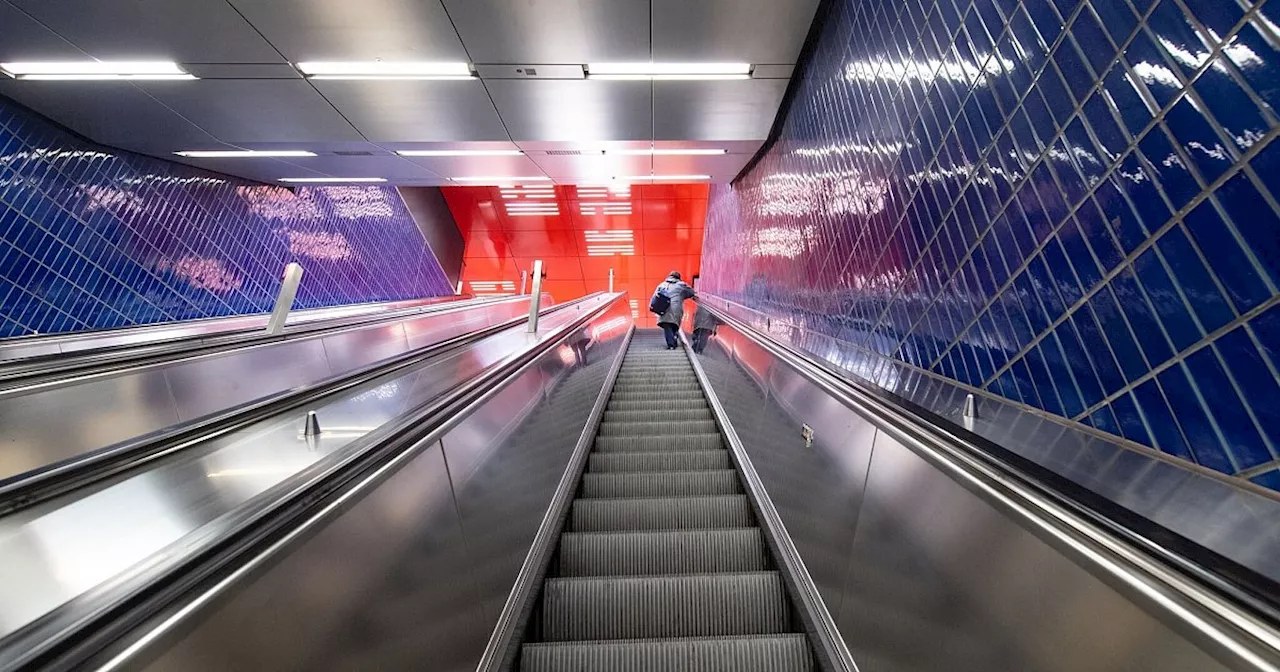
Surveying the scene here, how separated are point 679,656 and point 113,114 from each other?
24.7 feet

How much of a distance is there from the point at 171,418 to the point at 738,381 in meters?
3.50

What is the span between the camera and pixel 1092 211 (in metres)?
1.46

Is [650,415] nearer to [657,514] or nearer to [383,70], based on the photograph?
[657,514]

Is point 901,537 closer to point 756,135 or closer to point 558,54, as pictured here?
point 558,54

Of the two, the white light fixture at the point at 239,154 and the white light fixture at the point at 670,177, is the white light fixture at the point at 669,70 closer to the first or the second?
the white light fixture at the point at 670,177

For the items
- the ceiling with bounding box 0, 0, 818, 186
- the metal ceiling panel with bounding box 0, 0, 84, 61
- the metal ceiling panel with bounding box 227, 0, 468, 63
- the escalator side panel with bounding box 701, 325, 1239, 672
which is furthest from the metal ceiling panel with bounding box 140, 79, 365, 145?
the escalator side panel with bounding box 701, 325, 1239, 672

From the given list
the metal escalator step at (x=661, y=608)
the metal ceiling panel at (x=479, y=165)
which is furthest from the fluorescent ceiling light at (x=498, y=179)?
the metal escalator step at (x=661, y=608)

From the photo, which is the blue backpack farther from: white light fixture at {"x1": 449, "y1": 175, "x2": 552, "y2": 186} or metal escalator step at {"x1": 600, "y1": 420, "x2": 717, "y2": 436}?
metal escalator step at {"x1": 600, "y1": 420, "x2": 717, "y2": 436}

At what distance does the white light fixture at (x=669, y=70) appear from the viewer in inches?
193

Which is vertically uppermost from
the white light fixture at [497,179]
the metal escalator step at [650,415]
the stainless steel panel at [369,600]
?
the white light fixture at [497,179]

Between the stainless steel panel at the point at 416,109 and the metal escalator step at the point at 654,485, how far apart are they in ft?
13.5

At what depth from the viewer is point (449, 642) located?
1.34m

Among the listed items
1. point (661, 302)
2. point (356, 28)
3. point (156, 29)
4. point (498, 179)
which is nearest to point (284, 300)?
point (356, 28)

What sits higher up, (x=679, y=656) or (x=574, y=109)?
(x=574, y=109)
